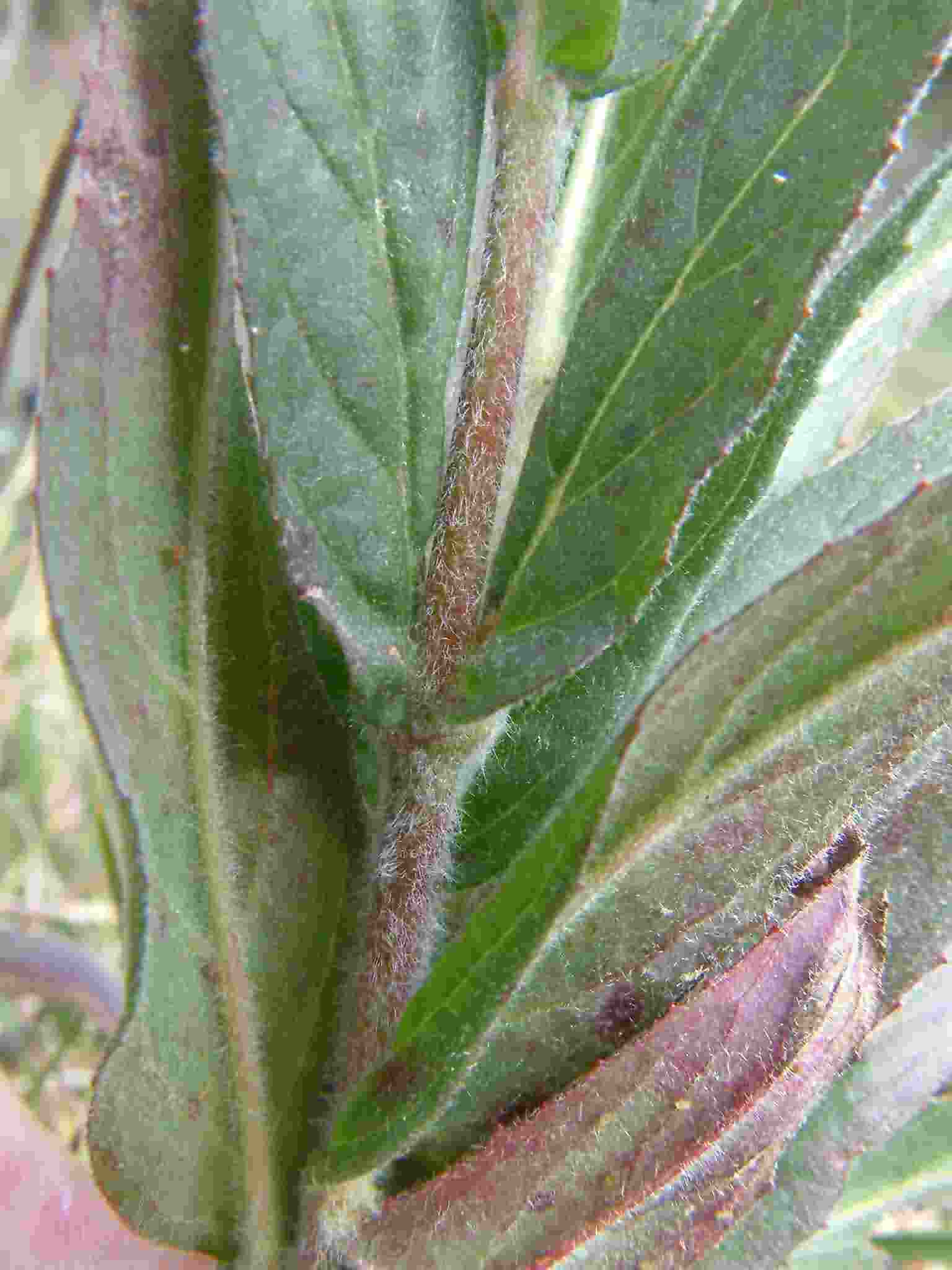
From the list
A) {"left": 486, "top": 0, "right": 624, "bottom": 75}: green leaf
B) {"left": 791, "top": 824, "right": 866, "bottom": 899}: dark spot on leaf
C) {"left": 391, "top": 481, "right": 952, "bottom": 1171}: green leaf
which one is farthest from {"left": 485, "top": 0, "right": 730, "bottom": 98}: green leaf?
{"left": 791, "top": 824, "right": 866, "bottom": 899}: dark spot on leaf

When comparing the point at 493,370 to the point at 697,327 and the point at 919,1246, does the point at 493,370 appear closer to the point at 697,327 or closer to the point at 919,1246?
the point at 697,327

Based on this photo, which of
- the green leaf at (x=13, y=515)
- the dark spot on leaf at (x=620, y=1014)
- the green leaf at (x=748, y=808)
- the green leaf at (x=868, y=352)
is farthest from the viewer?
the green leaf at (x=13, y=515)

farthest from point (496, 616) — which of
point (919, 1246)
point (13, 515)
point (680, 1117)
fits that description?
point (13, 515)

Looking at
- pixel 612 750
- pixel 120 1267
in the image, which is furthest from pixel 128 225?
pixel 120 1267

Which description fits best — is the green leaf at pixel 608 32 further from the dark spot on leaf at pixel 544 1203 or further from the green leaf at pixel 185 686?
the dark spot on leaf at pixel 544 1203

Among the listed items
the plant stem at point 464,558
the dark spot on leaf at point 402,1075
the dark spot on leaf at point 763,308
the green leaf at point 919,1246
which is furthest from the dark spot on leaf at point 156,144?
the green leaf at point 919,1246

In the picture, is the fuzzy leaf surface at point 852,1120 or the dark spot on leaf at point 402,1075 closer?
the dark spot on leaf at point 402,1075
